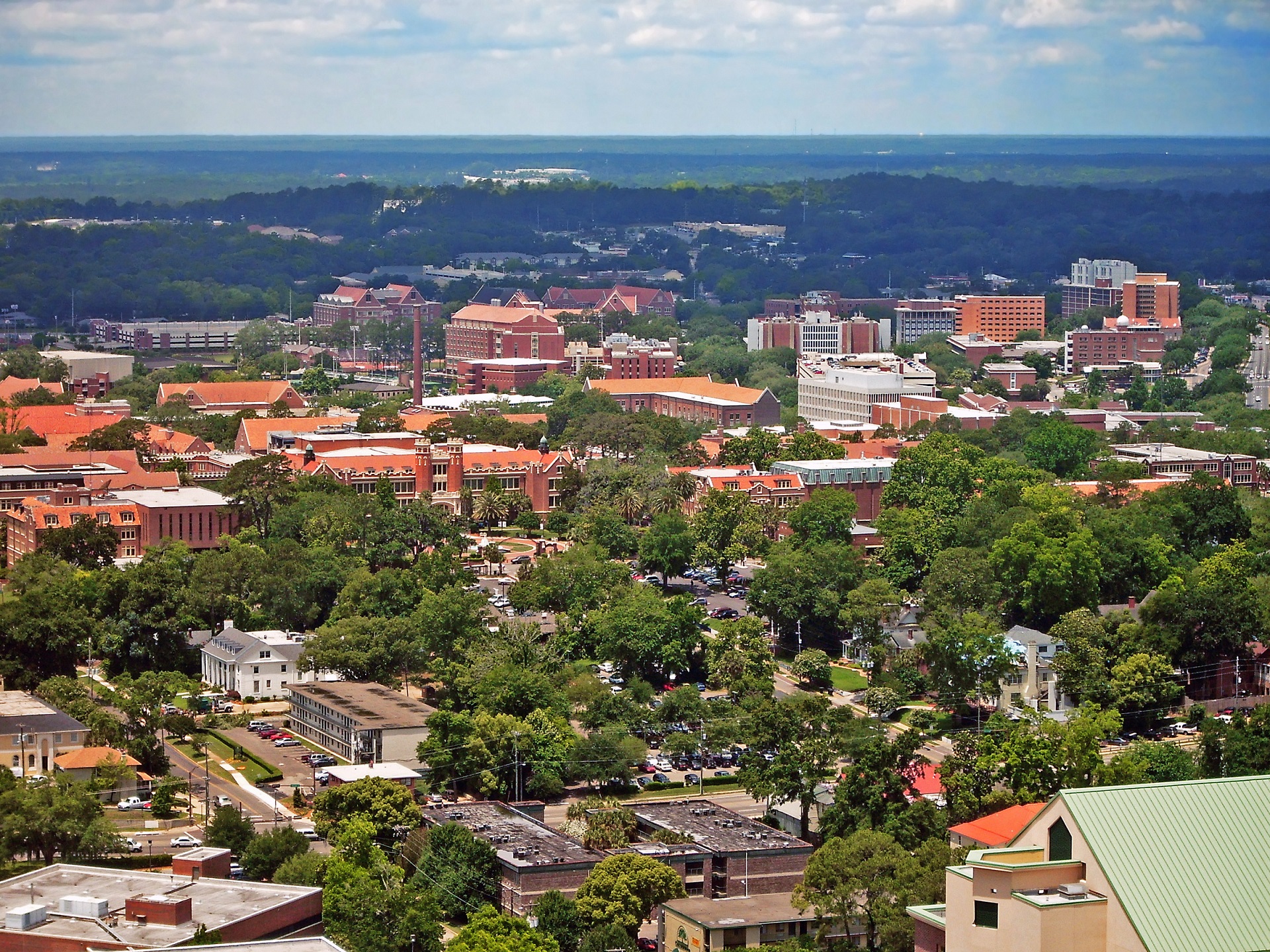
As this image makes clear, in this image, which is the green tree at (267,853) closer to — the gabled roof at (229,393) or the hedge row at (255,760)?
the hedge row at (255,760)

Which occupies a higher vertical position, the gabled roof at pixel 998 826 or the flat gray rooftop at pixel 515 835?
the gabled roof at pixel 998 826

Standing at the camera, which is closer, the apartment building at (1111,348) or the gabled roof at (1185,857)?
the gabled roof at (1185,857)

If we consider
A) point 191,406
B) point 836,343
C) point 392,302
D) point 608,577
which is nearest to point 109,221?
point 392,302

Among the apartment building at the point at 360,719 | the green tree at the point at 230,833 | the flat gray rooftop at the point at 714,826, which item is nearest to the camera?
the green tree at the point at 230,833

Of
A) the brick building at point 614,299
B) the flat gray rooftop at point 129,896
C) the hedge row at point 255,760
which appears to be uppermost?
the flat gray rooftop at point 129,896

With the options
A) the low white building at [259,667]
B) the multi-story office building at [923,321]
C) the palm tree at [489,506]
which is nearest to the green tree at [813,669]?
the low white building at [259,667]

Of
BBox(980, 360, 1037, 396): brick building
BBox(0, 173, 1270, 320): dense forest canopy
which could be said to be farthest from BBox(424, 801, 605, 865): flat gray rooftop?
BBox(0, 173, 1270, 320): dense forest canopy

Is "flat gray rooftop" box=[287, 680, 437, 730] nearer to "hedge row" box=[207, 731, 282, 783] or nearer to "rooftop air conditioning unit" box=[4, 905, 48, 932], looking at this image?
"hedge row" box=[207, 731, 282, 783]
